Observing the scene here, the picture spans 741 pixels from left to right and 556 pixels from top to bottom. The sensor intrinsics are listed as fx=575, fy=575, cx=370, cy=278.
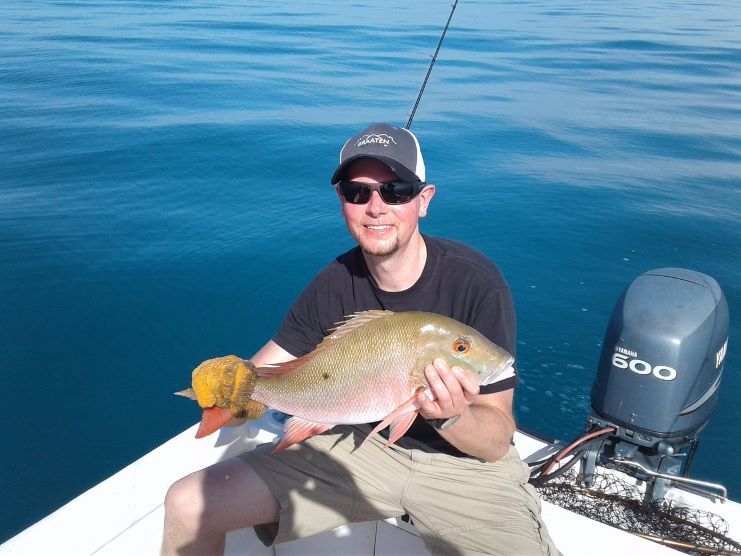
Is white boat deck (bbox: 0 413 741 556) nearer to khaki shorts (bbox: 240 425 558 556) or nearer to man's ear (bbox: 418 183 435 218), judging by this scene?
khaki shorts (bbox: 240 425 558 556)

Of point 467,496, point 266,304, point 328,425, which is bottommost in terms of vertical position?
point 266,304

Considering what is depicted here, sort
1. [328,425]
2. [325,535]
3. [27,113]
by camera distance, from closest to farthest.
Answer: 1. [328,425]
2. [325,535]
3. [27,113]

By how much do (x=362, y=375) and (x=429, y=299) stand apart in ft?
1.87

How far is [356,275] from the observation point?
8.74 feet

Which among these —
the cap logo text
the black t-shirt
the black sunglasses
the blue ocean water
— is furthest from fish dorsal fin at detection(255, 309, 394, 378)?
the blue ocean water

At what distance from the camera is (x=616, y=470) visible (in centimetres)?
304

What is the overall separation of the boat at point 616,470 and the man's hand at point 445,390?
3.67ft

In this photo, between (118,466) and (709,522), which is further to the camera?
(118,466)

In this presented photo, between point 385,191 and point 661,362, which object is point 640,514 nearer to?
point 661,362

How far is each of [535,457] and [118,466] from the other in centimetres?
289

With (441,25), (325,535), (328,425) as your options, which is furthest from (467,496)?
(441,25)


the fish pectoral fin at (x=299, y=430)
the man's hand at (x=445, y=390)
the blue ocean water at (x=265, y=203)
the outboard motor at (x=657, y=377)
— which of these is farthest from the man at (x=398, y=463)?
the blue ocean water at (x=265, y=203)

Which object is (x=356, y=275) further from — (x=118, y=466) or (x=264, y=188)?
(x=264, y=188)

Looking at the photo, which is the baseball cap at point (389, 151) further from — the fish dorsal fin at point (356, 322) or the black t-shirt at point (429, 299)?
the fish dorsal fin at point (356, 322)
